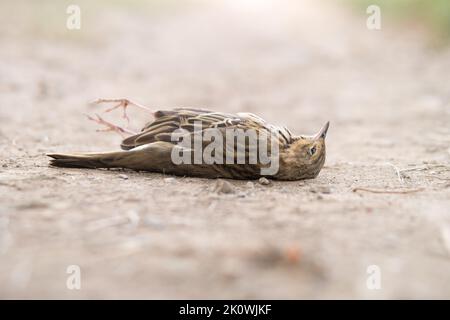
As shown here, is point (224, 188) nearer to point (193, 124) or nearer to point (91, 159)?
point (193, 124)

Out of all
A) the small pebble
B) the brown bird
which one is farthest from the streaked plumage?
the small pebble

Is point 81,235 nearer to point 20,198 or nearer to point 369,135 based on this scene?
point 20,198

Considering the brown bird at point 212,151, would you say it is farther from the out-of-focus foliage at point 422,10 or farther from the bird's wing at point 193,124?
the out-of-focus foliage at point 422,10

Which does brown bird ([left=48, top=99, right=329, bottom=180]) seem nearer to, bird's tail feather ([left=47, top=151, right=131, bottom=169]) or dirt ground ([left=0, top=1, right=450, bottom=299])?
bird's tail feather ([left=47, top=151, right=131, bottom=169])

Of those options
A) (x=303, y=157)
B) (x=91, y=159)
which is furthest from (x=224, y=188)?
(x=91, y=159)

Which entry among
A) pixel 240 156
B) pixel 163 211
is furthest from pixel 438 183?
pixel 163 211

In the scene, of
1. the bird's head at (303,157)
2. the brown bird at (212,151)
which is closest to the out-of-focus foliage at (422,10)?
the bird's head at (303,157)
